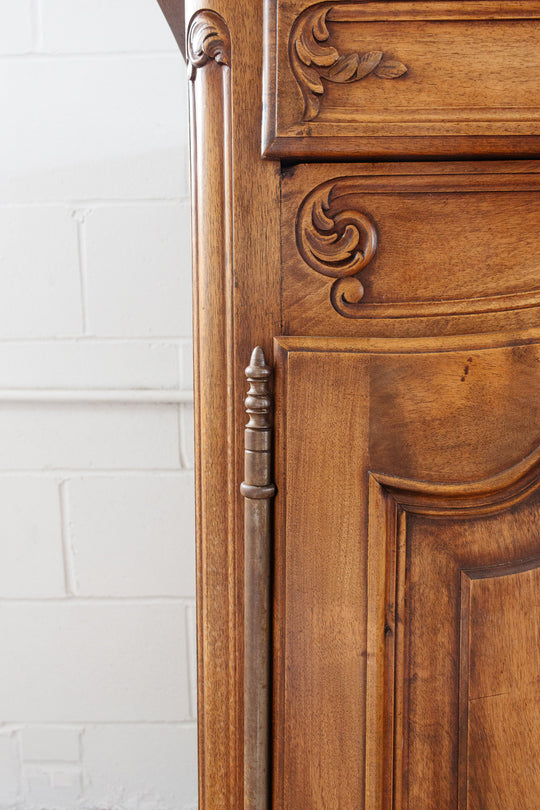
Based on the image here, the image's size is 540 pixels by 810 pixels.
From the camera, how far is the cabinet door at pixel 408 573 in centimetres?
45

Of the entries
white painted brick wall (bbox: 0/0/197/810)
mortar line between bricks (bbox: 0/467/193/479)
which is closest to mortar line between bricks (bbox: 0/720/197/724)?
white painted brick wall (bbox: 0/0/197/810)

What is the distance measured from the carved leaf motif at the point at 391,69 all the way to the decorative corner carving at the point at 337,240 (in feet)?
0.26

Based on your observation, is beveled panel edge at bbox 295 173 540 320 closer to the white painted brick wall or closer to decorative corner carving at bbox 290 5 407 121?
decorative corner carving at bbox 290 5 407 121

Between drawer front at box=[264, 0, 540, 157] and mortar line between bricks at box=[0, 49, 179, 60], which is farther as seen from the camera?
mortar line between bricks at box=[0, 49, 179, 60]

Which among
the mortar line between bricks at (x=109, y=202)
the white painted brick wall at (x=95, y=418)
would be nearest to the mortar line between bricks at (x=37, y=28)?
the white painted brick wall at (x=95, y=418)

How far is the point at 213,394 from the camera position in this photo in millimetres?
477

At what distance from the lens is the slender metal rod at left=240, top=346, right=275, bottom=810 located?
1.49ft

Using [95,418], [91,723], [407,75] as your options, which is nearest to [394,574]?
[407,75]

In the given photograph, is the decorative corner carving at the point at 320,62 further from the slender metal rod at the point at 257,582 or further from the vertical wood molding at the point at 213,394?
the slender metal rod at the point at 257,582

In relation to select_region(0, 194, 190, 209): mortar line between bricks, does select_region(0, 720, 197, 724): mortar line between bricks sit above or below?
below

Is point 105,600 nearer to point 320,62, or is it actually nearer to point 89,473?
point 89,473

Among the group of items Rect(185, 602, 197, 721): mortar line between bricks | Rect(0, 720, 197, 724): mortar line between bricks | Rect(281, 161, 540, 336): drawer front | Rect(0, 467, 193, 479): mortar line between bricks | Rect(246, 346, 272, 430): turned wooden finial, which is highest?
Rect(281, 161, 540, 336): drawer front

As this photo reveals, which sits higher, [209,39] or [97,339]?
[209,39]

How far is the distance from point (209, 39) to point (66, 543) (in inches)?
32.0
